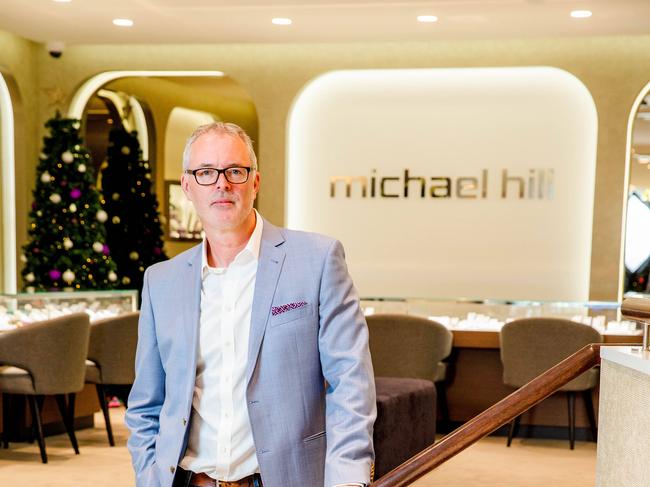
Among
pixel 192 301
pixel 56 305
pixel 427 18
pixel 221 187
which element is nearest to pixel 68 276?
pixel 56 305

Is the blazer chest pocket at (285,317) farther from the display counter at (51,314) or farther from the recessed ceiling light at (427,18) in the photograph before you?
the recessed ceiling light at (427,18)

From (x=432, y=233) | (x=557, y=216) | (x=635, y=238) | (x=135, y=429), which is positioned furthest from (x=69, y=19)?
(x=135, y=429)

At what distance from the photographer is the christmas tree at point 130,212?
10.4 metres

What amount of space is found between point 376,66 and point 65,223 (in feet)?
11.1

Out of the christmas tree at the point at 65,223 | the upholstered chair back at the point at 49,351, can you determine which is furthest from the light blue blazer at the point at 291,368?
the christmas tree at the point at 65,223

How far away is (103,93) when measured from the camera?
456 inches

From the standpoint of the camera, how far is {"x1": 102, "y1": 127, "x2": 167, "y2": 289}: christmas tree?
10.4 meters

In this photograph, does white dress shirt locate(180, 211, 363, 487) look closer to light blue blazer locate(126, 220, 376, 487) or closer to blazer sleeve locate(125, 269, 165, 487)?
light blue blazer locate(126, 220, 376, 487)

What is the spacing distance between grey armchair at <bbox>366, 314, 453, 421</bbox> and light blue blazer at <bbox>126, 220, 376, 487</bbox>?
4611 millimetres

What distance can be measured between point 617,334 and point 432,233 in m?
3.08

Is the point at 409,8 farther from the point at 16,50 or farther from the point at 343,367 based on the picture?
the point at 343,367

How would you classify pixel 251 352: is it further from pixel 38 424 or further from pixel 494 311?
pixel 494 311

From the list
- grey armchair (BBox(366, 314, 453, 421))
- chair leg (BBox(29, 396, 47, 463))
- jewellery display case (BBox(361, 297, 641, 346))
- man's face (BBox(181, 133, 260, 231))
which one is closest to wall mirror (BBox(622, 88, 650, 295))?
jewellery display case (BBox(361, 297, 641, 346))

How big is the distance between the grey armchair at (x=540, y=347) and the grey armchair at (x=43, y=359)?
9.64 ft
